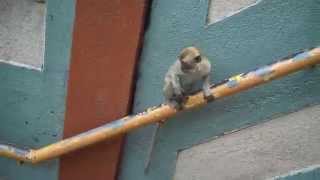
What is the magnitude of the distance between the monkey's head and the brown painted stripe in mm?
329

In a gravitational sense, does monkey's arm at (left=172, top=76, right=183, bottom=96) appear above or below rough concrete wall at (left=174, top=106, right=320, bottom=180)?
above

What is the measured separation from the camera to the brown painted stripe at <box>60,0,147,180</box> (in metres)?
2.50

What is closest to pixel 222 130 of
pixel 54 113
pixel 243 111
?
A: pixel 243 111

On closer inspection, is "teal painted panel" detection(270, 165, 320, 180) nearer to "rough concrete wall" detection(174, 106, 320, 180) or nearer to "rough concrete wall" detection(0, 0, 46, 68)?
"rough concrete wall" detection(174, 106, 320, 180)

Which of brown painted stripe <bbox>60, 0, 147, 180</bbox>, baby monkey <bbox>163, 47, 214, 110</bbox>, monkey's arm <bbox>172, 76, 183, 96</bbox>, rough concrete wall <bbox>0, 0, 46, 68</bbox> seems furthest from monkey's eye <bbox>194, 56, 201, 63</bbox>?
rough concrete wall <bbox>0, 0, 46, 68</bbox>

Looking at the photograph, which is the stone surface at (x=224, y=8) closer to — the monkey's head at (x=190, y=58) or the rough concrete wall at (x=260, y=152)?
the monkey's head at (x=190, y=58)

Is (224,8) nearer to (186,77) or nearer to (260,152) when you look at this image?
(186,77)

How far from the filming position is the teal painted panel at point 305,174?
2.43 metres

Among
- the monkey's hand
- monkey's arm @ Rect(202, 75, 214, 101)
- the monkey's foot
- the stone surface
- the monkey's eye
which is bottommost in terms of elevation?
the monkey's foot

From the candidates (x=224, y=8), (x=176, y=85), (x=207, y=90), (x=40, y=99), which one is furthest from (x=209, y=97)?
(x=40, y=99)

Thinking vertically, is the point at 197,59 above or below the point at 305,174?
above

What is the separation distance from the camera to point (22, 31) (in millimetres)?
2771

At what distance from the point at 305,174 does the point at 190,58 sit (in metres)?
0.71

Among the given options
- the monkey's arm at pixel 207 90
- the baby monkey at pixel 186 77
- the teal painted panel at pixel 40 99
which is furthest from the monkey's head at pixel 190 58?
the teal painted panel at pixel 40 99
